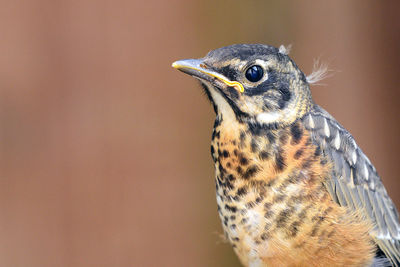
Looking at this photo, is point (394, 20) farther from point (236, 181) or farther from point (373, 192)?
point (236, 181)

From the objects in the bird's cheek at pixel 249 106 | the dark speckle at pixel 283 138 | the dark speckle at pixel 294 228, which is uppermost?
the bird's cheek at pixel 249 106

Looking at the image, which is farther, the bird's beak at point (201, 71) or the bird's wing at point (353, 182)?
the bird's wing at point (353, 182)

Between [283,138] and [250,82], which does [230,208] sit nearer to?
[283,138]

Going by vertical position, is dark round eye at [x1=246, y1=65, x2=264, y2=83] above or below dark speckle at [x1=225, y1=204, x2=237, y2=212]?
above

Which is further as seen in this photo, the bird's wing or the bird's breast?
the bird's wing

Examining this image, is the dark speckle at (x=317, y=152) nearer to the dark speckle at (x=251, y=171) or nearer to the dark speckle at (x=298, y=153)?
the dark speckle at (x=298, y=153)

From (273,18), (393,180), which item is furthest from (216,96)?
(393,180)

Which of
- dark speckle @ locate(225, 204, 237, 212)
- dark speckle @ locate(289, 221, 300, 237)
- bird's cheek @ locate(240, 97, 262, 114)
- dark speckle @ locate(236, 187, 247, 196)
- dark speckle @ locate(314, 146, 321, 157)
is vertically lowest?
dark speckle @ locate(289, 221, 300, 237)

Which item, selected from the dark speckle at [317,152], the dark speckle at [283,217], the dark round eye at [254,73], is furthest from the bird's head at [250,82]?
the dark speckle at [283,217]

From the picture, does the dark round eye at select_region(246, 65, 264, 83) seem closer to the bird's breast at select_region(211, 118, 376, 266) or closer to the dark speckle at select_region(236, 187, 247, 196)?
the bird's breast at select_region(211, 118, 376, 266)

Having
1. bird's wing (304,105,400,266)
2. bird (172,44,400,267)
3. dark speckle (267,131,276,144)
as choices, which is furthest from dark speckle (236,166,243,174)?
bird's wing (304,105,400,266)
